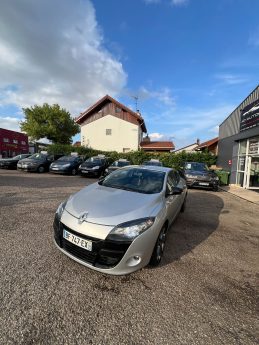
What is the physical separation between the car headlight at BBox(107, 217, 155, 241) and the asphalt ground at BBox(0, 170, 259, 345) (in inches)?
25.6

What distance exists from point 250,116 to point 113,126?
1737 cm

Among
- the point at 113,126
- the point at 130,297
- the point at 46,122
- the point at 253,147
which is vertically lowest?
the point at 130,297

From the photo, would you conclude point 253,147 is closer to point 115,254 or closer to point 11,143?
point 115,254

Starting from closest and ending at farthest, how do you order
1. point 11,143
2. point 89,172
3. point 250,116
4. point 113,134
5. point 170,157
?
point 250,116
point 89,172
point 170,157
point 11,143
point 113,134

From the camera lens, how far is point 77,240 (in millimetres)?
2564

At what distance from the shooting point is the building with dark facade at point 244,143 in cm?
1189

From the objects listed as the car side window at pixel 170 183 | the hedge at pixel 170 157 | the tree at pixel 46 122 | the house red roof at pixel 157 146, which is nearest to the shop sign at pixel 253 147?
the hedge at pixel 170 157

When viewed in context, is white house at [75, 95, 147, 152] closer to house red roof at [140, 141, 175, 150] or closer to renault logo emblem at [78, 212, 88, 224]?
house red roof at [140, 141, 175, 150]

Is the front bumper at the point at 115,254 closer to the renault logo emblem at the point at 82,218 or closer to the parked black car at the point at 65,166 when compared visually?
the renault logo emblem at the point at 82,218

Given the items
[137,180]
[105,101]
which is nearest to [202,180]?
[137,180]

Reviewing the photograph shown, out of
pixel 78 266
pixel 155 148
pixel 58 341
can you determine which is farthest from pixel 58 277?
pixel 155 148

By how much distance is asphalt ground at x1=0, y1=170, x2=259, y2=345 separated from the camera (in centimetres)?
188

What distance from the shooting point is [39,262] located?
9.47 feet

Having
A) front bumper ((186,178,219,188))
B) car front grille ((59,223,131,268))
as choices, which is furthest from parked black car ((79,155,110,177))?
car front grille ((59,223,131,268))
